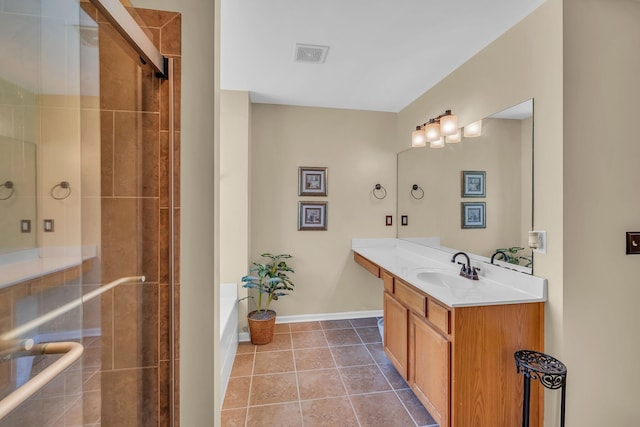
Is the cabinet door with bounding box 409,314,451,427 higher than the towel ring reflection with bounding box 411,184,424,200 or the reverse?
the reverse

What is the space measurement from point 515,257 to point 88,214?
7.24 feet

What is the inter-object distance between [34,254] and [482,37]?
254 cm

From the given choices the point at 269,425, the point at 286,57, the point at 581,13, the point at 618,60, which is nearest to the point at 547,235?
the point at 618,60

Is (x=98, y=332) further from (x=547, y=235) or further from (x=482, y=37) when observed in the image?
(x=482, y=37)

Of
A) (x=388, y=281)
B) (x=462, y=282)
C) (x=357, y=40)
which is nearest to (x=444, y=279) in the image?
(x=462, y=282)

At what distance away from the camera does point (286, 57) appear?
2.25 m

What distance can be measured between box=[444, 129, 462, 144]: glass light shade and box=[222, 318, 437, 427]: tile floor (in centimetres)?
195

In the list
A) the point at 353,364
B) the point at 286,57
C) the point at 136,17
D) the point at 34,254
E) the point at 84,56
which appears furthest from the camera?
the point at 353,364

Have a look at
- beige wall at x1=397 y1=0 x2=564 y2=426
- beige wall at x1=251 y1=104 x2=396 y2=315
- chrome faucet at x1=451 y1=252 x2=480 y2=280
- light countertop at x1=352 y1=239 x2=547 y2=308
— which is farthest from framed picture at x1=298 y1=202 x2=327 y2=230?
beige wall at x1=397 y1=0 x2=564 y2=426

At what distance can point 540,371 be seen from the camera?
4.40 feet

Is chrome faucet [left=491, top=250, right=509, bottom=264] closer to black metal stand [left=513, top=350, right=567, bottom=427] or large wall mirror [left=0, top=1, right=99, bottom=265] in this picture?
black metal stand [left=513, top=350, right=567, bottom=427]

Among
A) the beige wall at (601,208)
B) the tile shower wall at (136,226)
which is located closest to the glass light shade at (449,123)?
the beige wall at (601,208)

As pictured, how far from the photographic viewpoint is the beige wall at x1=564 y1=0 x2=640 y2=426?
1515 mm

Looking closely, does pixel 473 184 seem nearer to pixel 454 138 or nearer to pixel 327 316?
pixel 454 138
